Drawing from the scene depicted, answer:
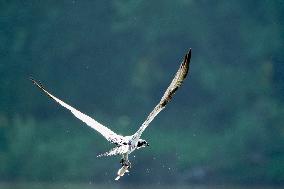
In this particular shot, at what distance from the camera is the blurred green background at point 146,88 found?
33.1 m

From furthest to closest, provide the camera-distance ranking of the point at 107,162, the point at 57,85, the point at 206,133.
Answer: the point at 57,85 < the point at 206,133 < the point at 107,162

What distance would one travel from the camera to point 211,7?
40.9 meters

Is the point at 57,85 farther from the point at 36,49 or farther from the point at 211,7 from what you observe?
the point at 211,7

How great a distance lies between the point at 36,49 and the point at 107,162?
10.8m

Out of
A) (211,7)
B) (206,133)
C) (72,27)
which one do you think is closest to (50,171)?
(206,133)

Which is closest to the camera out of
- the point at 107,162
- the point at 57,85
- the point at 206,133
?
the point at 107,162

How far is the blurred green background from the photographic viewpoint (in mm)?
33094

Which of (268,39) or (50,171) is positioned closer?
(50,171)

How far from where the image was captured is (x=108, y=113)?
37.4 meters

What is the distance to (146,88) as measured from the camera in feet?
122

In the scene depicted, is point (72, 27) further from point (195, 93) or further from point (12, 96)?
point (195, 93)

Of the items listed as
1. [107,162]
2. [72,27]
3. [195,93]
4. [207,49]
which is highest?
[72,27]

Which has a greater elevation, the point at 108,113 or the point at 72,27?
the point at 72,27

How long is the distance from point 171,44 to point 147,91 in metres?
3.66
